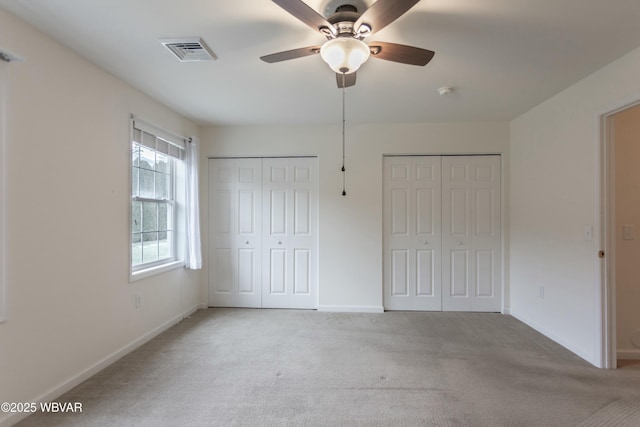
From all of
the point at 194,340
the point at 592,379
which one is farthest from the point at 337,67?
the point at 592,379

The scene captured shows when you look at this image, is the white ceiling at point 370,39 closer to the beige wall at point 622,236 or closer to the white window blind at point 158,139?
the white window blind at point 158,139

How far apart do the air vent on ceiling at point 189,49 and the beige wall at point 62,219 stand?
77 centimetres

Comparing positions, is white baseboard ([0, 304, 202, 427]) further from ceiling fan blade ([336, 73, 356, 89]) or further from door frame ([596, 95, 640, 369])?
door frame ([596, 95, 640, 369])

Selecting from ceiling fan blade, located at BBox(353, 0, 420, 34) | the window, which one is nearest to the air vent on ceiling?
the window

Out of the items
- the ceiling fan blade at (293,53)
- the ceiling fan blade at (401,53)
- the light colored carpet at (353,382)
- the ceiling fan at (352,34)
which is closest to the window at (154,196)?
the light colored carpet at (353,382)

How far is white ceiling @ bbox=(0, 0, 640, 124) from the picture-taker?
165 centimetres

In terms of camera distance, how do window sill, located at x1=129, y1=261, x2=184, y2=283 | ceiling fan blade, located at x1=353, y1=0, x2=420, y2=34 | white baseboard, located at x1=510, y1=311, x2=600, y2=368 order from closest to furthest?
ceiling fan blade, located at x1=353, y1=0, x2=420, y2=34 → white baseboard, located at x1=510, y1=311, x2=600, y2=368 → window sill, located at x1=129, y1=261, x2=184, y2=283

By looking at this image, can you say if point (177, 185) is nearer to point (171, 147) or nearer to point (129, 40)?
point (171, 147)

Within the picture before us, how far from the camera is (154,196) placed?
308 centimetres

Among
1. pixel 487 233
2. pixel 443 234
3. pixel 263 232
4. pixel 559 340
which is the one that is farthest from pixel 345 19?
pixel 559 340

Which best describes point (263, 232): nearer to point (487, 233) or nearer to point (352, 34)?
point (352, 34)

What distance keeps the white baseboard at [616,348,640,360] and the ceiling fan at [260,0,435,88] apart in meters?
3.01

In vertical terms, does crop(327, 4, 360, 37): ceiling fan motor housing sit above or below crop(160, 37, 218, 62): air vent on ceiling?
below

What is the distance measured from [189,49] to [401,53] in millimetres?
1457
